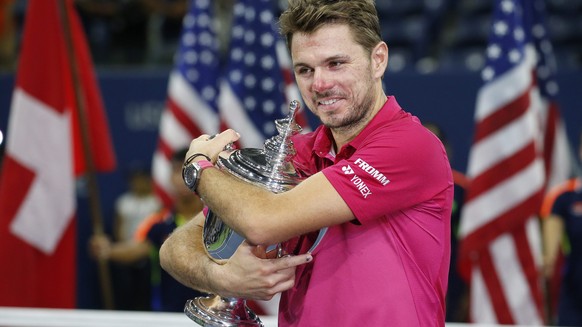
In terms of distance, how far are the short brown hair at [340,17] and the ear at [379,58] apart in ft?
0.08

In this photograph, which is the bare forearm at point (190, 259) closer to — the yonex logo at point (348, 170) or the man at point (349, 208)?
the man at point (349, 208)

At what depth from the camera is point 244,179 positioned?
2.37 metres

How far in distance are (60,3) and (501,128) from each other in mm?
2836

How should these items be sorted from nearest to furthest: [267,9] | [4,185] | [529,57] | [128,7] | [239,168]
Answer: [239,168] → [4,185] → [529,57] → [267,9] → [128,7]

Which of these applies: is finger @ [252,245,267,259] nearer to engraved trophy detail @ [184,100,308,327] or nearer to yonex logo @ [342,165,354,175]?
engraved trophy detail @ [184,100,308,327]

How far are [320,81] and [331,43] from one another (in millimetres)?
98

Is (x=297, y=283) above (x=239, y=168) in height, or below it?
below

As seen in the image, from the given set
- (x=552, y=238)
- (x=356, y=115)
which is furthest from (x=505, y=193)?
(x=356, y=115)

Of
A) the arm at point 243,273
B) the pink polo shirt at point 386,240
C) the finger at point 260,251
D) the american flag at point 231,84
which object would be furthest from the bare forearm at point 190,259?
the american flag at point 231,84

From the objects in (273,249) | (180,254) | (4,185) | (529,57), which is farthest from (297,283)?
(529,57)

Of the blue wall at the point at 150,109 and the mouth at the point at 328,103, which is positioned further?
the blue wall at the point at 150,109

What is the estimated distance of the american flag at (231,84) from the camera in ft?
22.6

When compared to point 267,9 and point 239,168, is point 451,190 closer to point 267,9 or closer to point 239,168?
point 239,168

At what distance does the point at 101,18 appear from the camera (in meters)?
9.78
